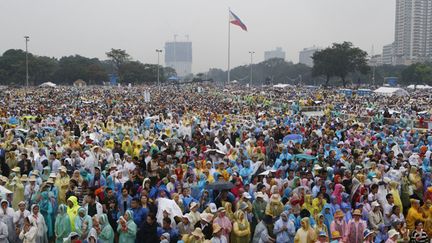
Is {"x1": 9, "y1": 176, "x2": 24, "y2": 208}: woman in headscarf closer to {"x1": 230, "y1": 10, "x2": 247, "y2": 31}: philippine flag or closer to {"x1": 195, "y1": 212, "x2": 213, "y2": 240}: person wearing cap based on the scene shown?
{"x1": 195, "y1": 212, "x2": 213, "y2": 240}: person wearing cap

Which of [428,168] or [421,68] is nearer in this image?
[428,168]

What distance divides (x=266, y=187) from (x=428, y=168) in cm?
398

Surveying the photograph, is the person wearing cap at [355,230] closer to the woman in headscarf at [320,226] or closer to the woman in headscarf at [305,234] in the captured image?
the woman in headscarf at [320,226]

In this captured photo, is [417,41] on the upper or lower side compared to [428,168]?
upper

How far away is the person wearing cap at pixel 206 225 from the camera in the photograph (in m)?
6.84

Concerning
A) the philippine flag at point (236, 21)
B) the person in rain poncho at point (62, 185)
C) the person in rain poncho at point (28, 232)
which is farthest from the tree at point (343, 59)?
the person in rain poncho at point (28, 232)

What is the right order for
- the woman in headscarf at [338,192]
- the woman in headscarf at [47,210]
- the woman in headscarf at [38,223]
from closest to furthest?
1. the woman in headscarf at [38,223]
2. the woman in headscarf at [47,210]
3. the woman in headscarf at [338,192]

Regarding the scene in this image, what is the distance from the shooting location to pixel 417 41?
16525 centimetres

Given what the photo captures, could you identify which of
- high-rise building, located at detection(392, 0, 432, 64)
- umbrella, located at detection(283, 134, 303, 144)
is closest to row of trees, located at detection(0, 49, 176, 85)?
umbrella, located at detection(283, 134, 303, 144)

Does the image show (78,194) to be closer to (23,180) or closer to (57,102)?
(23,180)

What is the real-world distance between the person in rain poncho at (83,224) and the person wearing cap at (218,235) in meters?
1.64

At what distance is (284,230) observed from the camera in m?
6.86

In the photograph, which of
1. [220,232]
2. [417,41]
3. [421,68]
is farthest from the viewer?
[417,41]

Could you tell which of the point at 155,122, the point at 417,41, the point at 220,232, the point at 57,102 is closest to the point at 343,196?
the point at 220,232
